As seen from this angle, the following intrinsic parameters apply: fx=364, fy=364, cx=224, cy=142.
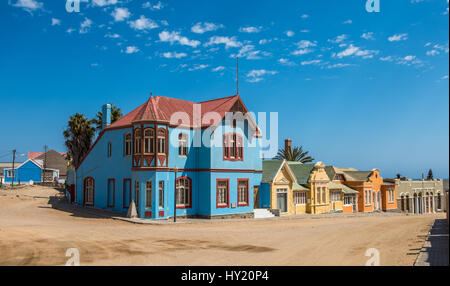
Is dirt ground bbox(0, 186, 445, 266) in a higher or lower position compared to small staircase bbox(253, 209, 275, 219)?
higher

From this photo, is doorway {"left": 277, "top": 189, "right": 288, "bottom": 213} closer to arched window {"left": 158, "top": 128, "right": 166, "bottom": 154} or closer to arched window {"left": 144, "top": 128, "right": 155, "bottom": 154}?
arched window {"left": 158, "top": 128, "right": 166, "bottom": 154}

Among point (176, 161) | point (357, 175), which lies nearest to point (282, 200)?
point (176, 161)

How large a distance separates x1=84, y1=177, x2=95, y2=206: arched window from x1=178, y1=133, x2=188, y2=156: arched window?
8.96 m

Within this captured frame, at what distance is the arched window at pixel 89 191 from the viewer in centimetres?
3129

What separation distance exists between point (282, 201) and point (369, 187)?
60.2ft

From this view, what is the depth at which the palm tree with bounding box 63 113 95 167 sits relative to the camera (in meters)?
41.1

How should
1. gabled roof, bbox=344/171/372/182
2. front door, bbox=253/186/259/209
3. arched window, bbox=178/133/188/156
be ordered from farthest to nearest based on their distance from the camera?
gabled roof, bbox=344/171/372/182 < front door, bbox=253/186/259/209 < arched window, bbox=178/133/188/156

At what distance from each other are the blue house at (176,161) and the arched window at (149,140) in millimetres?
71

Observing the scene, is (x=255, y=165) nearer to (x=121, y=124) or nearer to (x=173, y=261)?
(x=121, y=124)

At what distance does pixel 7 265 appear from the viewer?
11781 millimetres

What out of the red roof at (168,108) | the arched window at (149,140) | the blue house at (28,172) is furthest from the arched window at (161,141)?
the blue house at (28,172)

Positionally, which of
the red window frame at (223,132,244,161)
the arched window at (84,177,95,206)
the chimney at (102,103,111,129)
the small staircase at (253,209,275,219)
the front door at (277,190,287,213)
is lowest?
the small staircase at (253,209,275,219)

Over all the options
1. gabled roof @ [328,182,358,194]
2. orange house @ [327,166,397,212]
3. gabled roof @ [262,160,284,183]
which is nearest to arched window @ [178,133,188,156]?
gabled roof @ [262,160,284,183]
